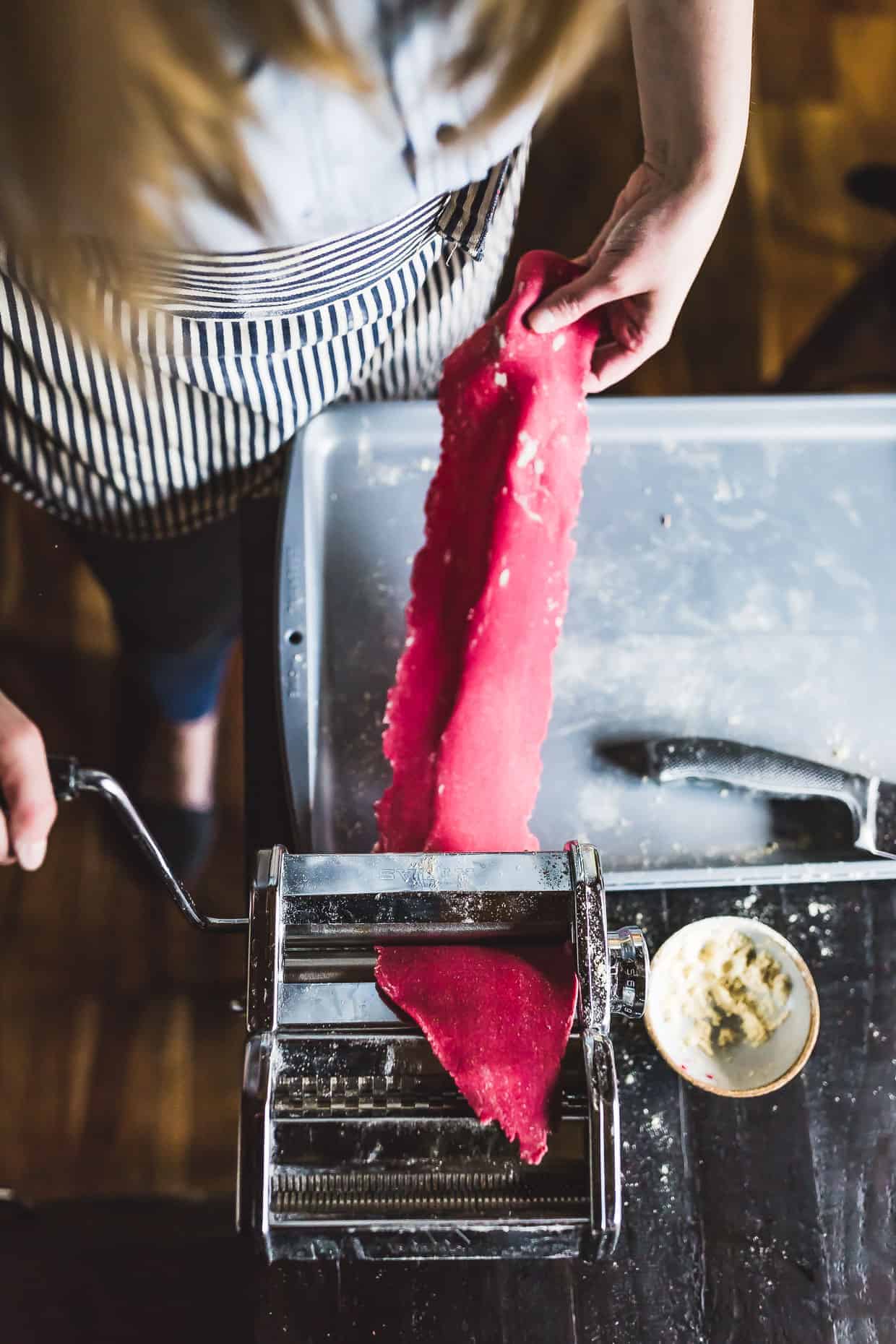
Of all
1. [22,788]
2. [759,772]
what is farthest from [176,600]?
[759,772]

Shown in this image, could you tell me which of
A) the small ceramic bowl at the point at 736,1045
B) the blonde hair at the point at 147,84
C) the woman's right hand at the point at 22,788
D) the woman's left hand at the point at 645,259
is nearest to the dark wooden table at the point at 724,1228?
the small ceramic bowl at the point at 736,1045

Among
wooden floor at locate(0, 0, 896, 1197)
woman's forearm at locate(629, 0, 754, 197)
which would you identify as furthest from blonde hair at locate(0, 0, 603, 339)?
wooden floor at locate(0, 0, 896, 1197)

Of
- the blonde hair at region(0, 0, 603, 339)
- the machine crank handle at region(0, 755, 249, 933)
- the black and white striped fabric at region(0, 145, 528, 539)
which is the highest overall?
the black and white striped fabric at region(0, 145, 528, 539)

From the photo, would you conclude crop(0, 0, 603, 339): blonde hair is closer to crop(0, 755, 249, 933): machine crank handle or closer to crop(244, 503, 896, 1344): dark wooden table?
crop(0, 755, 249, 933): machine crank handle

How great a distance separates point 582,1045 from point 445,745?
0.90 ft

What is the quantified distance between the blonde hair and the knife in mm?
566

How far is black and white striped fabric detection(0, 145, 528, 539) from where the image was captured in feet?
2.19

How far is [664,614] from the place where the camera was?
96 cm

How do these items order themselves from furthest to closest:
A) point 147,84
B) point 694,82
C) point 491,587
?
point 491,587
point 694,82
point 147,84

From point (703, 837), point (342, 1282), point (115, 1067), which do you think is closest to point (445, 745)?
point (703, 837)

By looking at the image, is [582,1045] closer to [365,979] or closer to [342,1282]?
[365,979]

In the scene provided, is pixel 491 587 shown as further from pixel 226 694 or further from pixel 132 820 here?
pixel 226 694

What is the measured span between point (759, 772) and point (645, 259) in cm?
43

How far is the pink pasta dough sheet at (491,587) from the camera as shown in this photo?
76 cm
